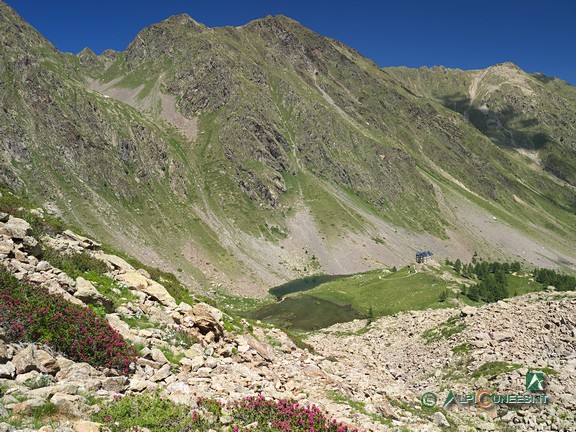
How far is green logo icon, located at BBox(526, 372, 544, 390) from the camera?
1994 cm

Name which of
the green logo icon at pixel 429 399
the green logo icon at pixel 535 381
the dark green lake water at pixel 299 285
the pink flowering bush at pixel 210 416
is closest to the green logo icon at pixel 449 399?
the green logo icon at pixel 429 399

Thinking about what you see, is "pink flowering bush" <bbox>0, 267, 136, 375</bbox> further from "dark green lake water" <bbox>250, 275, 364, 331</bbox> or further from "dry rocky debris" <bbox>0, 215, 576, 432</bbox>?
"dark green lake water" <bbox>250, 275, 364, 331</bbox>

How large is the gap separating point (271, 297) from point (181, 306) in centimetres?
10039

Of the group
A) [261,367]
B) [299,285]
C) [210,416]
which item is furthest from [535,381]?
[299,285]

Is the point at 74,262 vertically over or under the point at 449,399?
over

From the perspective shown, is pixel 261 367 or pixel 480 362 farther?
pixel 480 362

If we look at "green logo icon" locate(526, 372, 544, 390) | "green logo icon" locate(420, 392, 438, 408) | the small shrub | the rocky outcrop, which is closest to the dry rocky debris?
the rocky outcrop

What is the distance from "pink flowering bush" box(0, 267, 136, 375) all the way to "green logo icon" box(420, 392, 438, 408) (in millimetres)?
16440

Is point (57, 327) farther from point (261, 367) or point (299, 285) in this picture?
point (299, 285)

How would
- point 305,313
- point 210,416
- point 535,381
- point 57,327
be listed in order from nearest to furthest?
point 210,416 → point 57,327 → point 535,381 → point 305,313

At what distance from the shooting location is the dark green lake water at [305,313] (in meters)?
76.2

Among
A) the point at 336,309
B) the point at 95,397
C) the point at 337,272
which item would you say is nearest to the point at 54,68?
the point at 337,272

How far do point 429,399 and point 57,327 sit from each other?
20.6 meters

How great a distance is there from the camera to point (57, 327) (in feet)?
39.6
